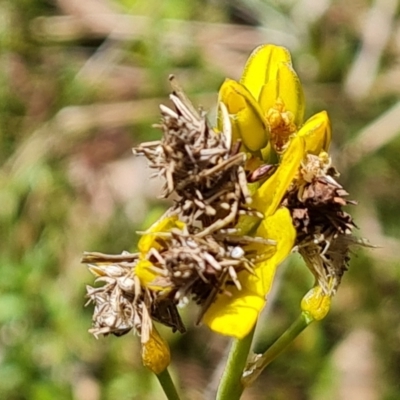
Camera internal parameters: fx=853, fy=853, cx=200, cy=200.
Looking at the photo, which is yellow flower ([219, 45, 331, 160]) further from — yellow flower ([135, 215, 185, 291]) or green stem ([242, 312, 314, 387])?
green stem ([242, 312, 314, 387])

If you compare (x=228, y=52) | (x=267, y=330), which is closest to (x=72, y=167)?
(x=228, y=52)

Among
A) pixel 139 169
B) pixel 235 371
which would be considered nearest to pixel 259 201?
pixel 235 371

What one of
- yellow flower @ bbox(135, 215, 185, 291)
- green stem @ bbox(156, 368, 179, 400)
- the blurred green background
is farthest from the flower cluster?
the blurred green background

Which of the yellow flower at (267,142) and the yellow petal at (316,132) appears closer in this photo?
the yellow flower at (267,142)

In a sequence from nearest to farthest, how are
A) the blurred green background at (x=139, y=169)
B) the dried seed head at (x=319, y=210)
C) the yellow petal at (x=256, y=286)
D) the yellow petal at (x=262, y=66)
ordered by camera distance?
the yellow petal at (x=256, y=286) < the dried seed head at (x=319, y=210) < the yellow petal at (x=262, y=66) < the blurred green background at (x=139, y=169)

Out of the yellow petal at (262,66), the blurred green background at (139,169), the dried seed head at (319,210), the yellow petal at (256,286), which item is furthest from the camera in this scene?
the blurred green background at (139,169)

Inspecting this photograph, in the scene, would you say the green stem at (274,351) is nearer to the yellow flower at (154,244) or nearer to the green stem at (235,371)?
the green stem at (235,371)

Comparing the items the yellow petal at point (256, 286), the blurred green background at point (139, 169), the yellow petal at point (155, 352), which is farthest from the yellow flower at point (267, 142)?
the blurred green background at point (139, 169)
